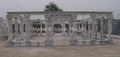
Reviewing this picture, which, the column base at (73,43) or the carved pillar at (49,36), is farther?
the column base at (73,43)

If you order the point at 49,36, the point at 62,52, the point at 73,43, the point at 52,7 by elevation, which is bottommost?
the point at 62,52

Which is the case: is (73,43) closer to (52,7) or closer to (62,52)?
(62,52)

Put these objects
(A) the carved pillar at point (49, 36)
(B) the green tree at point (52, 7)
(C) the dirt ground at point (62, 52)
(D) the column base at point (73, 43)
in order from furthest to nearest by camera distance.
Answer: (B) the green tree at point (52, 7) → (D) the column base at point (73, 43) → (A) the carved pillar at point (49, 36) → (C) the dirt ground at point (62, 52)

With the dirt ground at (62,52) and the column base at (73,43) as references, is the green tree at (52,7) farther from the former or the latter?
the dirt ground at (62,52)

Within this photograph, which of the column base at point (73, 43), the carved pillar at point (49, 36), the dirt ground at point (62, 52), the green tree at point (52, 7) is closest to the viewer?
the dirt ground at point (62, 52)

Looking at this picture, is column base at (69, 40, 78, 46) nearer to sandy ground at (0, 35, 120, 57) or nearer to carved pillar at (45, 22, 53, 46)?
carved pillar at (45, 22, 53, 46)

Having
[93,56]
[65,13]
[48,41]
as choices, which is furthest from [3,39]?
[93,56]

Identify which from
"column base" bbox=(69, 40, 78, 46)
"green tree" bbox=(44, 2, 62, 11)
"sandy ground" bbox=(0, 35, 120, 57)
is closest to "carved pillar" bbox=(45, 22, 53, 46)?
"column base" bbox=(69, 40, 78, 46)

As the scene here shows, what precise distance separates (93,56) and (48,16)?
605 cm

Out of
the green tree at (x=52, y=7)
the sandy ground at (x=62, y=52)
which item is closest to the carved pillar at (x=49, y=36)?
the sandy ground at (x=62, y=52)

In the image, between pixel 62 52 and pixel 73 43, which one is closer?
pixel 62 52

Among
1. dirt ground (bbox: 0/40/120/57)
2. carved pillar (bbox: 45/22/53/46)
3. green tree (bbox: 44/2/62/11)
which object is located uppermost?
green tree (bbox: 44/2/62/11)

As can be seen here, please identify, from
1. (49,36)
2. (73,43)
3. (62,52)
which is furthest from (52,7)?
(62,52)

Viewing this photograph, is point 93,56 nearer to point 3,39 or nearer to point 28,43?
point 28,43
